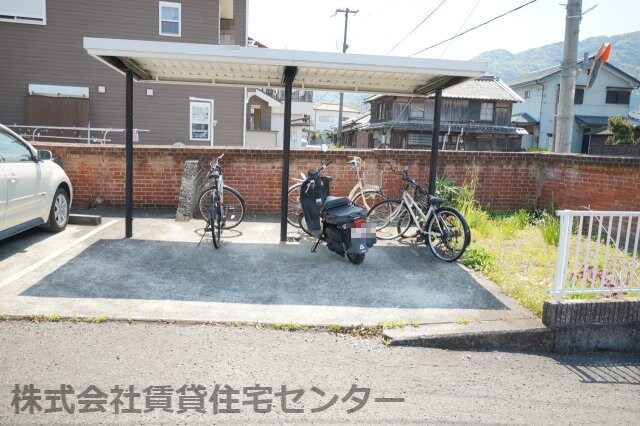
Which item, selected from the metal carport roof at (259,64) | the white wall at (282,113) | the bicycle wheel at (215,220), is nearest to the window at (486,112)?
the white wall at (282,113)

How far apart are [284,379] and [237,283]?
2064mm

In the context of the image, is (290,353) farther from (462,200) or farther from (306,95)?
(306,95)

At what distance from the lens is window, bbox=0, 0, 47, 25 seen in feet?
52.4

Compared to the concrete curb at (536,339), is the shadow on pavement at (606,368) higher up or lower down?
lower down

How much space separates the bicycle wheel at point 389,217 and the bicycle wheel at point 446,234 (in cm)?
74

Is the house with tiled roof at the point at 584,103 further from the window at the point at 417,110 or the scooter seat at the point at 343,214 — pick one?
the scooter seat at the point at 343,214

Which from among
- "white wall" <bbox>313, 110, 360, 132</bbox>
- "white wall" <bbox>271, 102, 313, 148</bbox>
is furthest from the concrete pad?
"white wall" <bbox>313, 110, 360, 132</bbox>

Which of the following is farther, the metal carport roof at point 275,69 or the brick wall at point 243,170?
the brick wall at point 243,170

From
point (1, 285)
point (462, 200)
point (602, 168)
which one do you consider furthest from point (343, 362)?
point (602, 168)

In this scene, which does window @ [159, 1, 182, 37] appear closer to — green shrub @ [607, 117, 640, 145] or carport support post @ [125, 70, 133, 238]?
carport support post @ [125, 70, 133, 238]

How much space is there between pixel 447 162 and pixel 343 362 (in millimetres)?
6680

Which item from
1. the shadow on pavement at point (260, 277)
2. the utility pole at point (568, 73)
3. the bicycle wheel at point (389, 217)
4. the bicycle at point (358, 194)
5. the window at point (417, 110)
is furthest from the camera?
the window at point (417, 110)

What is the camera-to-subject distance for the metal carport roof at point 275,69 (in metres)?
6.14

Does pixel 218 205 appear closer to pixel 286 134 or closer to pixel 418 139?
pixel 286 134
